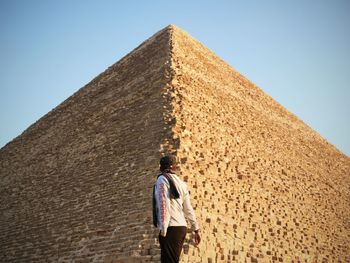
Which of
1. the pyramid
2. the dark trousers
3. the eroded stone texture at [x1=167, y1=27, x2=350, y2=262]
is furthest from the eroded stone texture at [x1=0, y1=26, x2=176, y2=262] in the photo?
the dark trousers

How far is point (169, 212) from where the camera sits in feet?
10.6

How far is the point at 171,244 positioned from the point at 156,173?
3.61 metres

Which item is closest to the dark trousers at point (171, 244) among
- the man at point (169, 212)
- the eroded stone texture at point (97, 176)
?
the man at point (169, 212)

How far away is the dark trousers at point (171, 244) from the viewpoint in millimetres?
3150

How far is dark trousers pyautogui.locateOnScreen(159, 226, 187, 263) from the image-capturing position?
315 centimetres

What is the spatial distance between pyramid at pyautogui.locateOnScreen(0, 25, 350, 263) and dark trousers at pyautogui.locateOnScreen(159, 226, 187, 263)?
89.6 inches

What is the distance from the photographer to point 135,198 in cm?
663

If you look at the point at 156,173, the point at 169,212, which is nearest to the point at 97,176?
the point at 156,173

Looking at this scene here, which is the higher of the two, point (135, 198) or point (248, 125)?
point (248, 125)

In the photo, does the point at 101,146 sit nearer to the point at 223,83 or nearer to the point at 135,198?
the point at 135,198

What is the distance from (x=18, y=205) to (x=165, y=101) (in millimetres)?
4730

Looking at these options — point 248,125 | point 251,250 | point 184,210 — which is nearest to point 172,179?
point 184,210

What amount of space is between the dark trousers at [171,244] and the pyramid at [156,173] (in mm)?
2276

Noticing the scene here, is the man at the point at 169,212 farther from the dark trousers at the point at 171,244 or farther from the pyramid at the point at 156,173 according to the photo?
the pyramid at the point at 156,173
